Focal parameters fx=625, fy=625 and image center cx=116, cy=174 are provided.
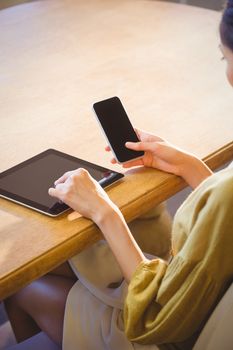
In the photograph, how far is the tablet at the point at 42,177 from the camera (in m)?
1.08

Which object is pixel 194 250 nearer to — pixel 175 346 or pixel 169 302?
pixel 169 302

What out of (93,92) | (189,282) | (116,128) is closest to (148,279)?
(189,282)

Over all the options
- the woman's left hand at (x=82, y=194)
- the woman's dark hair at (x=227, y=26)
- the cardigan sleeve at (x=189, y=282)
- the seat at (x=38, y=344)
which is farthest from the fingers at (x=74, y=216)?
the woman's dark hair at (x=227, y=26)

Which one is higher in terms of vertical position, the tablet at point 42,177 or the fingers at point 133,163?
the tablet at point 42,177

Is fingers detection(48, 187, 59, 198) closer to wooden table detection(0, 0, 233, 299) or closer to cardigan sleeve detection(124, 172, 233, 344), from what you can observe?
wooden table detection(0, 0, 233, 299)

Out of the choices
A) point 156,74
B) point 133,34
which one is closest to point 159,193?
point 156,74

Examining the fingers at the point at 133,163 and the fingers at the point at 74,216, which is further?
the fingers at the point at 133,163

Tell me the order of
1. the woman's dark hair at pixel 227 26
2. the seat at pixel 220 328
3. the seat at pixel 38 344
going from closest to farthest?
the seat at pixel 220 328 → the woman's dark hair at pixel 227 26 → the seat at pixel 38 344

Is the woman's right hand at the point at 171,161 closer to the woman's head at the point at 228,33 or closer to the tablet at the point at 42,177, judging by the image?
the tablet at the point at 42,177

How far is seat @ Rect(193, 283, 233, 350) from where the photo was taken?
2.81 ft

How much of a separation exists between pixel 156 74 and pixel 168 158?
487 millimetres

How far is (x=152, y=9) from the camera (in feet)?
6.93

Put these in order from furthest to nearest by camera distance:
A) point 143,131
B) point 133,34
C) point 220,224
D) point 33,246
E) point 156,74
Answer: point 133,34
point 156,74
point 143,131
point 33,246
point 220,224

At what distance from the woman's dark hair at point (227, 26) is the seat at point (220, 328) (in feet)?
1.32
